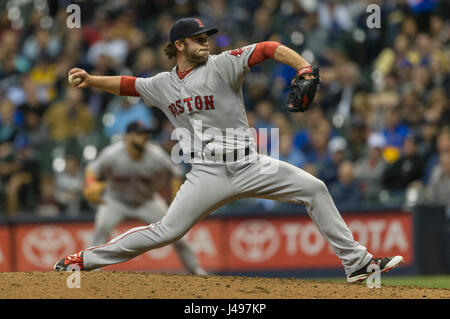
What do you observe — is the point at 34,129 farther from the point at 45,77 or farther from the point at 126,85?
the point at 126,85

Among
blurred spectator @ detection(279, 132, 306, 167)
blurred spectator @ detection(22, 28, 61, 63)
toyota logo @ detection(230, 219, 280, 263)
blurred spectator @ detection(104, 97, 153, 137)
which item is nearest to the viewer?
toyota logo @ detection(230, 219, 280, 263)

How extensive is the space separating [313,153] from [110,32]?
213 inches

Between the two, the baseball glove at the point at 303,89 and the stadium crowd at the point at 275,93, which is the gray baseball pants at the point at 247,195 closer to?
the baseball glove at the point at 303,89

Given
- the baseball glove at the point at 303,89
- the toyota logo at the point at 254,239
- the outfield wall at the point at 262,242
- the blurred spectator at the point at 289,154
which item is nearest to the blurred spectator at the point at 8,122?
the outfield wall at the point at 262,242

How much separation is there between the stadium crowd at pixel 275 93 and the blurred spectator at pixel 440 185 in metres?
0.01

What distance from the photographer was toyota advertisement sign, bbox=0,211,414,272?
39.5 ft

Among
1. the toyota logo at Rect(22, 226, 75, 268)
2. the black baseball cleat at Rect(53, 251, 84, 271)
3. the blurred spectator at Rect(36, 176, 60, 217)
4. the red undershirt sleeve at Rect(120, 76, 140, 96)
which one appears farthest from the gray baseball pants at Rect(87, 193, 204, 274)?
the red undershirt sleeve at Rect(120, 76, 140, 96)

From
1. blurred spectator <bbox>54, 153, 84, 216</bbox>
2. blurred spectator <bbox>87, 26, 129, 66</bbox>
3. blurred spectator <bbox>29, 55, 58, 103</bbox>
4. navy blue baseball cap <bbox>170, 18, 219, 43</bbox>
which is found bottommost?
blurred spectator <bbox>54, 153, 84, 216</bbox>

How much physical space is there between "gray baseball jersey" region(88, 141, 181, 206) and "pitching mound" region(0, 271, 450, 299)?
3568 mm

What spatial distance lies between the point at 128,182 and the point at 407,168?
433cm

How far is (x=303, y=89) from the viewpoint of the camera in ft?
20.5

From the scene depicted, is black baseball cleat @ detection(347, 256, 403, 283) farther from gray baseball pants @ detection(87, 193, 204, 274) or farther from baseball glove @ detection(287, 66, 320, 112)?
gray baseball pants @ detection(87, 193, 204, 274)

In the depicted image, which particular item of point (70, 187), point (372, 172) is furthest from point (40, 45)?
point (372, 172)

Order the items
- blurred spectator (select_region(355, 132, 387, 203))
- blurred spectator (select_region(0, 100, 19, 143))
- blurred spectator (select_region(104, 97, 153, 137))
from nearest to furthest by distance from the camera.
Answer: blurred spectator (select_region(355, 132, 387, 203)) < blurred spectator (select_region(104, 97, 153, 137)) < blurred spectator (select_region(0, 100, 19, 143))
